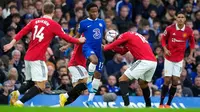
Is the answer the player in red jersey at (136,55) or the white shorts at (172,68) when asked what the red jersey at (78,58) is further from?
the white shorts at (172,68)

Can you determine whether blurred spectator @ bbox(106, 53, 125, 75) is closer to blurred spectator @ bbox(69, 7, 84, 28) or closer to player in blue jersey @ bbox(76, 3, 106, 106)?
blurred spectator @ bbox(69, 7, 84, 28)

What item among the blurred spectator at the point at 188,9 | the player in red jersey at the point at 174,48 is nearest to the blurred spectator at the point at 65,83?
the player in red jersey at the point at 174,48

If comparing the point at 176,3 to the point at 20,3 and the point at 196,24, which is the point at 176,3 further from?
the point at 20,3

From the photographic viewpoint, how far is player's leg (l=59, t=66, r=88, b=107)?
827 inches

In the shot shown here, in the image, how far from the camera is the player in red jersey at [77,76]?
21016 mm

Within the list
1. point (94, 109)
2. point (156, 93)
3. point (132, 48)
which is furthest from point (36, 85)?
point (156, 93)

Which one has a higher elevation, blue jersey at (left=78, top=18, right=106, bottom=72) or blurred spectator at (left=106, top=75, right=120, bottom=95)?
blue jersey at (left=78, top=18, right=106, bottom=72)

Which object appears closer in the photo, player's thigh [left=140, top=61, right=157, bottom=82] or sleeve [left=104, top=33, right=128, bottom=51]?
sleeve [left=104, top=33, right=128, bottom=51]

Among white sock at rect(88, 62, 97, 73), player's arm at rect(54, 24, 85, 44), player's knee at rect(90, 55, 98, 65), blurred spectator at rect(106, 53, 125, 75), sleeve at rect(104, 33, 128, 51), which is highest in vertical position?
player's arm at rect(54, 24, 85, 44)

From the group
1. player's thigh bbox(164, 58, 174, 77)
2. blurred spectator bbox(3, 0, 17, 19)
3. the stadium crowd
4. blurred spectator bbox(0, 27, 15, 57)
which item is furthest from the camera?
blurred spectator bbox(3, 0, 17, 19)

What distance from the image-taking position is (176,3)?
31516mm

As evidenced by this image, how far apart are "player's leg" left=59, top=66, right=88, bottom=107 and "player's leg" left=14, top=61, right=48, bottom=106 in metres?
0.96

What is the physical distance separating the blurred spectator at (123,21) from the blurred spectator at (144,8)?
36.8 inches

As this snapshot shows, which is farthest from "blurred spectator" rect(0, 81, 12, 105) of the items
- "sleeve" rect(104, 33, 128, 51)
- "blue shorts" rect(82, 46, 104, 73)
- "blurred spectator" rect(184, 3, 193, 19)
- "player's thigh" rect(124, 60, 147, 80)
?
"blurred spectator" rect(184, 3, 193, 19)
